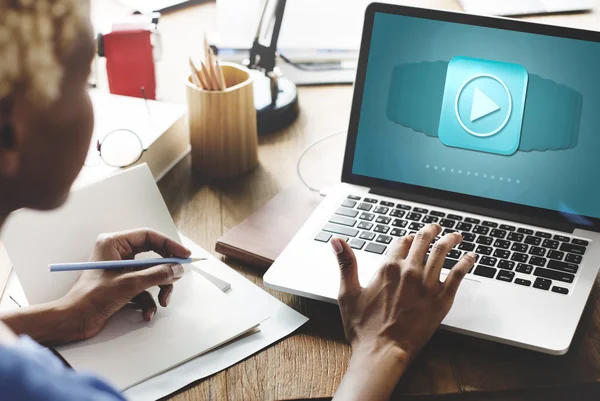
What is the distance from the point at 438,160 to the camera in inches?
41.1

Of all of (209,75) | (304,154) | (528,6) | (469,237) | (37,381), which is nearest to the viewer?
(37,381)

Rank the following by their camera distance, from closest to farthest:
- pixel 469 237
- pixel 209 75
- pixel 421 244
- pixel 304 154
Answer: pixel 421 244 < pixel 469 237 < pixel 209 75 < pixel 304 154

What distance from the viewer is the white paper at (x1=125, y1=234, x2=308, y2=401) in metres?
0.79

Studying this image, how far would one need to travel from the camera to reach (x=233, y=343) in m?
0.85

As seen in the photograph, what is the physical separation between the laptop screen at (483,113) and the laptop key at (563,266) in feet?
0.33

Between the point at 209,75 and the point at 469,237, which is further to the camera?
the point at 209,75

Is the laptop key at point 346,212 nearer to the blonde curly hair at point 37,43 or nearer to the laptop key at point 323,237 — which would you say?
the laptop key at point 323,237

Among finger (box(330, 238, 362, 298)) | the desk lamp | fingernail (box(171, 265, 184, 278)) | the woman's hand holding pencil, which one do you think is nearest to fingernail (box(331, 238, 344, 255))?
finger (box(330, 238, 362, 298))

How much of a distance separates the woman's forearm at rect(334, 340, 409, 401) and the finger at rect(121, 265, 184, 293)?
255 millimetres

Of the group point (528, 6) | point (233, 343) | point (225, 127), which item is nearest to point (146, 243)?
point (233, 343)

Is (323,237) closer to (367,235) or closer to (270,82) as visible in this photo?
(367,235)

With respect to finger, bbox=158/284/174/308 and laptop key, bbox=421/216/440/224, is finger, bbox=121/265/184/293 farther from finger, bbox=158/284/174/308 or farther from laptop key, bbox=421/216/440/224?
laptop key, bbox=421/216/440/224

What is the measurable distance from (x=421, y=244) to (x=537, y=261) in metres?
0.18

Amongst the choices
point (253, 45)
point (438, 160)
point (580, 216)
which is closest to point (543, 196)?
point (580, 216)
